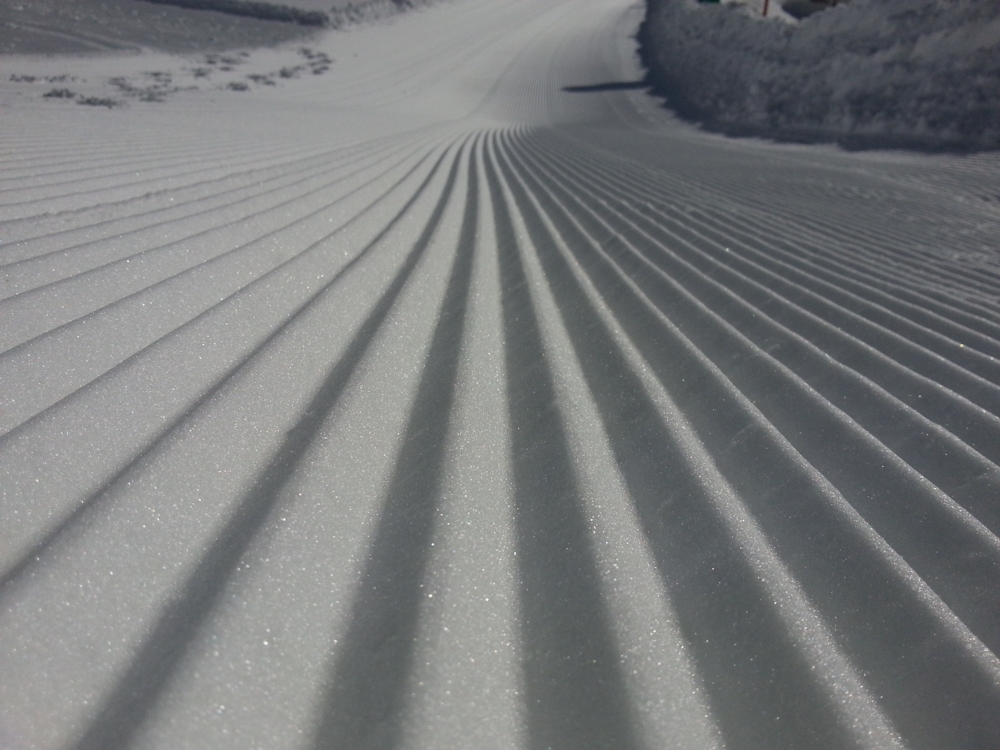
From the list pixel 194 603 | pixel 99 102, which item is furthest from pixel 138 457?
pixel 99 102

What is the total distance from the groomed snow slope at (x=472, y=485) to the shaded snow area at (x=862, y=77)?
837cm

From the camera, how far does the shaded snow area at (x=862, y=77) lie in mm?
9727

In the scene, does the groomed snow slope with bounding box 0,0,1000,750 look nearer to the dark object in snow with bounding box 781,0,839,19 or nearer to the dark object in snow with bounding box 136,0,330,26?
the dark object in snow with bounding box 781,0,839,19

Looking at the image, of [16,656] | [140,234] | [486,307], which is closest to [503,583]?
[16,656]

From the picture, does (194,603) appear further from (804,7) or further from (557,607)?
(804,7)

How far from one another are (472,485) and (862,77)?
13065 mm

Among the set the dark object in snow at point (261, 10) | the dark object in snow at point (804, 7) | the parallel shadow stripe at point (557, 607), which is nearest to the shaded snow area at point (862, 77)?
the dark object in snow at point (804, 7)

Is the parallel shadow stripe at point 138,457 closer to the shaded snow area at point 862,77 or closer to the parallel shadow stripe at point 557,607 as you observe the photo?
the parallel shadow stripe at point 557,607

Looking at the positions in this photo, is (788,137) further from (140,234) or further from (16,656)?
(16,656)

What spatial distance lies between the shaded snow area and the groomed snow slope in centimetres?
837

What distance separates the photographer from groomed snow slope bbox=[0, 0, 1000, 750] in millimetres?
970

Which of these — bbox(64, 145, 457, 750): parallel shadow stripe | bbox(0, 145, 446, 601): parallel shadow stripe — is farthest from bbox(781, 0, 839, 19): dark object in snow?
bbox(64, 145, 457, 750): parallel shadow stripe

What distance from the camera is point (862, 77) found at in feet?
37.9

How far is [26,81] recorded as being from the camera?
10.6m
